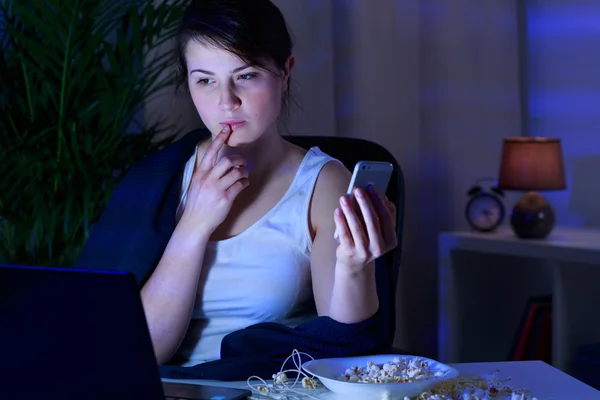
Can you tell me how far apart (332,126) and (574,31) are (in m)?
0.84

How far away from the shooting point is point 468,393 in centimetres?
92

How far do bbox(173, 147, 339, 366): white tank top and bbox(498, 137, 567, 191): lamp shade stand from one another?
114cm

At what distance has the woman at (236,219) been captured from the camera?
4.29 ft

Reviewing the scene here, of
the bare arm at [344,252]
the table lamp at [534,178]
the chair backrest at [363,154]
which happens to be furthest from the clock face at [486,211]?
the bare arm at [344,252]

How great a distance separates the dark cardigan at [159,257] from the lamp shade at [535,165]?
3.50ft

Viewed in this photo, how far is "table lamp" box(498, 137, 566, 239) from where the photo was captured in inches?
90.2

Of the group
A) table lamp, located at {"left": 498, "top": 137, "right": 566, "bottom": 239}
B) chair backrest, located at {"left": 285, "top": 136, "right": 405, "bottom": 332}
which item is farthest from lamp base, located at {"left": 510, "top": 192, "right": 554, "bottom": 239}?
chair backrest, located at {"left": 285, "top": 136, "right": 405, "bottom": 332}

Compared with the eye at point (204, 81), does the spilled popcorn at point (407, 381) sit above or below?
below

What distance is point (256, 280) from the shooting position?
1.33 m

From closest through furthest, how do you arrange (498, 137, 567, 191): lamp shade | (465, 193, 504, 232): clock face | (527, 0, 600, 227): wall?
(498, 137, 567, 191): lamp shade, (465, 193, 504, 232): clock face, (527, 0, 600, 227): wall

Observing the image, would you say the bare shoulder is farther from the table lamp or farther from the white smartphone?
the table lamp

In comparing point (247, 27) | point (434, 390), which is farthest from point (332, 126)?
point (434, 390)

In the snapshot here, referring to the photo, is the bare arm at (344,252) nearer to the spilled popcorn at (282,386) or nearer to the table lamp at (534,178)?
the spilled popcorn at (282,386)

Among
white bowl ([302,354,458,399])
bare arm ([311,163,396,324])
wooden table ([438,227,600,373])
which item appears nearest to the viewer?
white bowl ([302,354,458,399])
